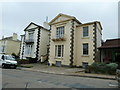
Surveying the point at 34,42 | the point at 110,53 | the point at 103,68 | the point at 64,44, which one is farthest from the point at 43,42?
the point at 103,68

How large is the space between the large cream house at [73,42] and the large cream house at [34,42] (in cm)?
531

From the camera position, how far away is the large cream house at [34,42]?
27781 millimetres

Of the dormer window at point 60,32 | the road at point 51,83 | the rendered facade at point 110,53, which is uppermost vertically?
the dormer window at point 60,32

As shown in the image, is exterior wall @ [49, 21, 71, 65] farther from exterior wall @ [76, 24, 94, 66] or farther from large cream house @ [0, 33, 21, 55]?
large cream house @ [0, 33, 21, 55]

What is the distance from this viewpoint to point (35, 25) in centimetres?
2917

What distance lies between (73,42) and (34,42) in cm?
1041

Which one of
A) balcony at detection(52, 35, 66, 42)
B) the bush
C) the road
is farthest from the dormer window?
the road

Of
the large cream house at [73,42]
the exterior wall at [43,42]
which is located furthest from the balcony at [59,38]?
the exterior wall at [43,42]

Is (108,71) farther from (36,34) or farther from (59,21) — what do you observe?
(36,34)

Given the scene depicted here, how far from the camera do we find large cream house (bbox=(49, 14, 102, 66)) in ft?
65.9

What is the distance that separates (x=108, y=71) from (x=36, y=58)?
16761 millimetres

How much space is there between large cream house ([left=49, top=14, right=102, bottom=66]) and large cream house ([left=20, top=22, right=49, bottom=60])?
17.4ft

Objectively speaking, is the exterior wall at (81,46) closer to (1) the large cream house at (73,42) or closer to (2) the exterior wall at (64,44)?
(1) the large cream house at (73,42)

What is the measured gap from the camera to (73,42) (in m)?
21.3
